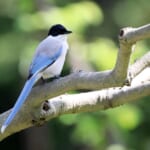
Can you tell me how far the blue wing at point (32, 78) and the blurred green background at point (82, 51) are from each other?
0.96 metres

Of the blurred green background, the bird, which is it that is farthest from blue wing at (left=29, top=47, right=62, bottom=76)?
the blurred green background

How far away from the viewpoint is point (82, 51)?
528cm

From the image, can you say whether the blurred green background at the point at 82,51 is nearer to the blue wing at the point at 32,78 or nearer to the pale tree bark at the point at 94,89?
the blue wing at the point at 32,78

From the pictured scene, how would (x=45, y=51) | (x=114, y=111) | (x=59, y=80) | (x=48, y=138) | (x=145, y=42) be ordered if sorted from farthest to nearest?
(x=48, y=138)
(x=145, y=42)
(x=114, y=111)
(x=45, y=51)
(x=59, y=80)

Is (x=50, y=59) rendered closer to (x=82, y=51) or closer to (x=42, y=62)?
(x=42, y=62)

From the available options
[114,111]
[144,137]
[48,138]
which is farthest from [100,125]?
[48,138]

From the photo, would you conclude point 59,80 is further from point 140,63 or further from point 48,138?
point 48,138

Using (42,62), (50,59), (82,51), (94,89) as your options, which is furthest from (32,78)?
(82,51)

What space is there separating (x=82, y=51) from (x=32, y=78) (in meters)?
1.94

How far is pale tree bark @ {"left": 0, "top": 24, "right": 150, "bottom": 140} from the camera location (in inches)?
106

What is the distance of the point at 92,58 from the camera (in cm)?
520

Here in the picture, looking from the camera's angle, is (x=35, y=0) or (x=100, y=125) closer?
(x=100, y=125)

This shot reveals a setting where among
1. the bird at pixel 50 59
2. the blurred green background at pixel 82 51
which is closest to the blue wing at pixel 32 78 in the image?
the bird at pixel 50 59

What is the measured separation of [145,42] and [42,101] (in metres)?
2.96
